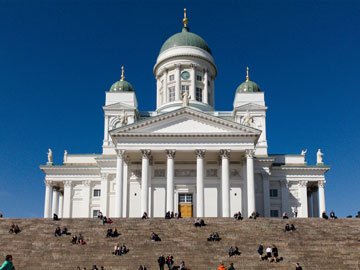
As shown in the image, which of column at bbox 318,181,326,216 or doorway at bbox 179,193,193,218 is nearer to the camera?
doorway at bbox 179,193,193,218

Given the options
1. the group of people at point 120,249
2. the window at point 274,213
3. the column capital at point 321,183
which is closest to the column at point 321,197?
the column capital at point 321,183

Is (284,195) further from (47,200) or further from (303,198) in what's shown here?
(47,200)

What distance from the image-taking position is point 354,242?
3175cm

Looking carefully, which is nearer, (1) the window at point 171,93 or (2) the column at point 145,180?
(2) the column at point 145,180

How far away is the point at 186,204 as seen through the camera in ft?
155

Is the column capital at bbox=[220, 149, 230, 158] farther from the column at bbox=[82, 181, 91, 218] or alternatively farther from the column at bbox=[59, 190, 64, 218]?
the column at bbox=[59, 190, 64, 218]

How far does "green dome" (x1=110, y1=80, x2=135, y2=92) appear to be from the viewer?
60.0m

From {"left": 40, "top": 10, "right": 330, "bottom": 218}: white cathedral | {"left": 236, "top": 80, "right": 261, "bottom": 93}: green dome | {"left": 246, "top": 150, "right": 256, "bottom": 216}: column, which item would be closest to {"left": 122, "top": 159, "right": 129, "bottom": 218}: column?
{"left": 40, "top": 10, "right": 330, "bottom": 218}: white cathedral

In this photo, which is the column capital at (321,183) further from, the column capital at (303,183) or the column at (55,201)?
the column at (55,201)

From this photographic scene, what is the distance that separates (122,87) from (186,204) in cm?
1997

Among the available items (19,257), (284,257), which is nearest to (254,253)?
(284,257)

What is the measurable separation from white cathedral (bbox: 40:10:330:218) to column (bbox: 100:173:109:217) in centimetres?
11

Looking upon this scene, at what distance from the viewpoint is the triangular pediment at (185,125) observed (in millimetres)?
44906

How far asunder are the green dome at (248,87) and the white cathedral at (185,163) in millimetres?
135
